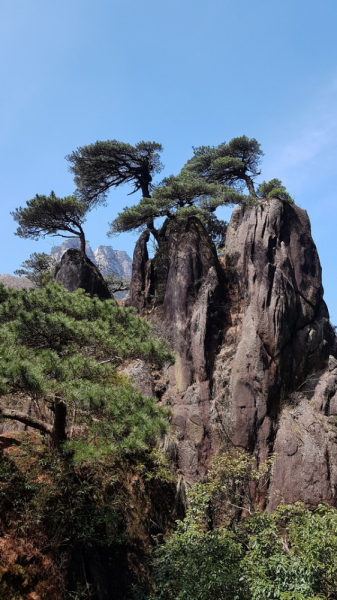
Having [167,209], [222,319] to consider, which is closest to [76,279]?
[167,209]

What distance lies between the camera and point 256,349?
1878 cm

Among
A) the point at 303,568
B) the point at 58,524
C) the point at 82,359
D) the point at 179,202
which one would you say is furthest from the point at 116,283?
the point at 303,568

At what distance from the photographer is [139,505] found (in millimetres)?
11648

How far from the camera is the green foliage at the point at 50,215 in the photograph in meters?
23.4

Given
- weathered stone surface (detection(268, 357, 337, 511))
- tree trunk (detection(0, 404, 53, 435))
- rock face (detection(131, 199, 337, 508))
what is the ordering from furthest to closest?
rock face (detection(131, 199, 337, 508))
weathered stone surface (detection(268, 357, 337, 511))
tree trunk (detection(0, 404, 53, 435))

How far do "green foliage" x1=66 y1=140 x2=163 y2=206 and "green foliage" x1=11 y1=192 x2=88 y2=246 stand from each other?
8.68 feet

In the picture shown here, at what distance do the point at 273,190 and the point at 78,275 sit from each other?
39.0 ft

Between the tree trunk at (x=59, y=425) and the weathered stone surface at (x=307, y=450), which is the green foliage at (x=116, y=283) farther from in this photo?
the tree trunk at (x=59, y=425)

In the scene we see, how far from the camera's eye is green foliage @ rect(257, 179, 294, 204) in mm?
22559

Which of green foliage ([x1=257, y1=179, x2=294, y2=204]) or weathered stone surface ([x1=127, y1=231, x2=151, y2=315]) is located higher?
green foliage ([x1=257, y1=179, x2=294, y2=204])

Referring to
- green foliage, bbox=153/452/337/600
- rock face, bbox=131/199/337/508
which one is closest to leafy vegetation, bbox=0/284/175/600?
green foliage, bbox=153/452/337/600

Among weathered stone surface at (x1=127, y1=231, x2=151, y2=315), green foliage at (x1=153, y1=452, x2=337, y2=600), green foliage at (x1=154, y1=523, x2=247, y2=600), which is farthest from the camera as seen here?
weathered stone surface at (x1=127, y1=231, x2=151, y2=315)

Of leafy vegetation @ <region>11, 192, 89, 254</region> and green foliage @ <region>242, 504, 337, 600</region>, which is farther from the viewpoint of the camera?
leafy vegetation @ <region>11, 192, 89, 254</region>

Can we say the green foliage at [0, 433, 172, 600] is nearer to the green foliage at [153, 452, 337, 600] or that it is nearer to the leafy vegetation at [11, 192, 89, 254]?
the green foliage at [153, 452, 337, 600]
